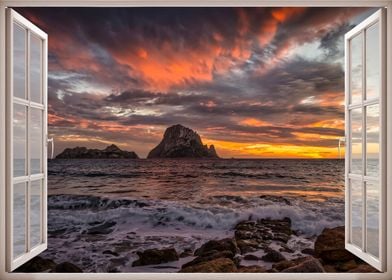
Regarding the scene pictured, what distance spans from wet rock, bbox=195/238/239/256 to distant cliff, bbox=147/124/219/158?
154cm

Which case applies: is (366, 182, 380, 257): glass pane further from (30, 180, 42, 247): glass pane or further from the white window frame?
(30, 180, 42, 247): glass pane

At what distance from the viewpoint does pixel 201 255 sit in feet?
20.0

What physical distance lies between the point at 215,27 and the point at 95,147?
2990mm

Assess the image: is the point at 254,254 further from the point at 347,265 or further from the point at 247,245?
the point at 347,265

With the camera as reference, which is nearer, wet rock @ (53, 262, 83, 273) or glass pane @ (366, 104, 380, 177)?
glass pane @ (366, 104, 380, 177)

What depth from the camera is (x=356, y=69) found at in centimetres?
250

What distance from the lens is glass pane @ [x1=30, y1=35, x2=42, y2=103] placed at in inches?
92.7

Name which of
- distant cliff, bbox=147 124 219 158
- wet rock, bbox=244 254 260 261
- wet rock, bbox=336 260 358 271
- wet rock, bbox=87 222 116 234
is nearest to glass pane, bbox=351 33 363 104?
wet rock, bbox=336 260 358 271

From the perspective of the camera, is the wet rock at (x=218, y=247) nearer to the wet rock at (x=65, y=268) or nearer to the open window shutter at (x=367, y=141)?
the wet rock at (x=65, y=268)

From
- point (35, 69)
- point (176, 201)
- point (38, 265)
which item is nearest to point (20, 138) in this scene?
point (35, 69)

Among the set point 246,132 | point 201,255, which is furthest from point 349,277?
point 246,132

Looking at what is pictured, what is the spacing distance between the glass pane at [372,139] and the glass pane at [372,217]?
8 cm

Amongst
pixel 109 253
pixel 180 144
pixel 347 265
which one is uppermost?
pixel 180 144

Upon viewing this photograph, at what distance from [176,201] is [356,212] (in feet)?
17.6
